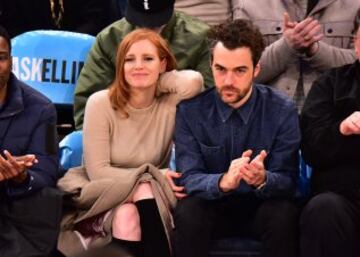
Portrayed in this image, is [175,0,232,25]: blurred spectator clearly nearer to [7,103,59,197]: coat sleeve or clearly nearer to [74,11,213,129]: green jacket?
[74,11,213,129]: green jacket

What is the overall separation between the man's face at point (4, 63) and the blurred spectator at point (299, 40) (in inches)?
41.7

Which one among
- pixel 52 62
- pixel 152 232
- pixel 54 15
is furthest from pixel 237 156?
pixel 54 15

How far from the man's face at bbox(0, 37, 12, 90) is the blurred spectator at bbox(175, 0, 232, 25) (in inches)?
41.1

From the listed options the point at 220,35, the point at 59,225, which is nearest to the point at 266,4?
the point at 220,35

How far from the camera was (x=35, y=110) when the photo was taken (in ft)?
9.25

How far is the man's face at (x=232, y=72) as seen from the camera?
2725 millimetres

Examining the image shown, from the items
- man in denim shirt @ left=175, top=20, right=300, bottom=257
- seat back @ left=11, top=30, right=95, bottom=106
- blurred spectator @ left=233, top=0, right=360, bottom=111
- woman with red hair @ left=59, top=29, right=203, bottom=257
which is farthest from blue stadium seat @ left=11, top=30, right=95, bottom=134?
man in denim shirt @ left=175, top=20, right=300, bottom=257

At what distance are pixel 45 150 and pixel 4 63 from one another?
0.35 metres

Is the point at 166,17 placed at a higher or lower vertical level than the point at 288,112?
higher

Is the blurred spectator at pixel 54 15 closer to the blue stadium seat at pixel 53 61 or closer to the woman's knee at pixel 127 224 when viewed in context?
the blue stadium seat at pixel 53 61

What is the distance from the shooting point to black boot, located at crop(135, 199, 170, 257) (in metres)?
2.66

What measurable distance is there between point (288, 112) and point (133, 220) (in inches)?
26.2

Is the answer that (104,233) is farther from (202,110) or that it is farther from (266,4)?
(266,4)

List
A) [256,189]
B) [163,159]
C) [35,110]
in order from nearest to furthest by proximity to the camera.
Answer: [256,189], [35,110], [163,159]
